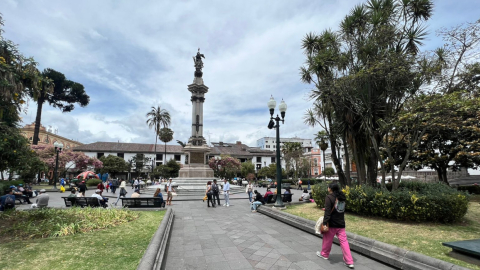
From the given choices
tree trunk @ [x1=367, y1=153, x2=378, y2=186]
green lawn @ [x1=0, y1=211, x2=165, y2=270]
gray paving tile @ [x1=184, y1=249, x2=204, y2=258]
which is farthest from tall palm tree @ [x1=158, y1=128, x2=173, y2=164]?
gray paving tile @ [x1=184, y1=249, x2=204, y2=258]

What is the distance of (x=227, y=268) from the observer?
4.50m

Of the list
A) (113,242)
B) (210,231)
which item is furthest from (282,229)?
(113,242)

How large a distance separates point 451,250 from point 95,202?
12.2 metres

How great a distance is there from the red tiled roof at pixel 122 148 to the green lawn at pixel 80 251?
5488 centimetres

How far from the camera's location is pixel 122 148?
58312 mm

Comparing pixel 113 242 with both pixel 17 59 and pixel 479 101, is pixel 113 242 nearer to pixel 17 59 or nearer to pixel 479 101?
pixel 17 59

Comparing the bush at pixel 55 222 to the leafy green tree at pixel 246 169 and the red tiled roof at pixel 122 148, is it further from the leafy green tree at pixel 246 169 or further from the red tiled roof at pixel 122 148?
the red tiled roof at pixel 122 148

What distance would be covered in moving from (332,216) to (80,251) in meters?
5.03

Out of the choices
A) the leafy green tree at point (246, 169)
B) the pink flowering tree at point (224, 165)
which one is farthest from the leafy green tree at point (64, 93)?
the leafy green tree at point (246, 169)

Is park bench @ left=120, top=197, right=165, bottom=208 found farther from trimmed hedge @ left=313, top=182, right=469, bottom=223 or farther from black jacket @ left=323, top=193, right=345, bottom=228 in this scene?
trimmed hedge @ left=313, top=182, right=469, bottom=223

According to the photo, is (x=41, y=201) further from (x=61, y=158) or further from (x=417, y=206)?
(x=61, y=158)

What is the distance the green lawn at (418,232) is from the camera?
5.17m

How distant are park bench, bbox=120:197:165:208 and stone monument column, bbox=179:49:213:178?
11.1m

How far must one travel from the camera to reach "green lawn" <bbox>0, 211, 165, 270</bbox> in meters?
4.05
